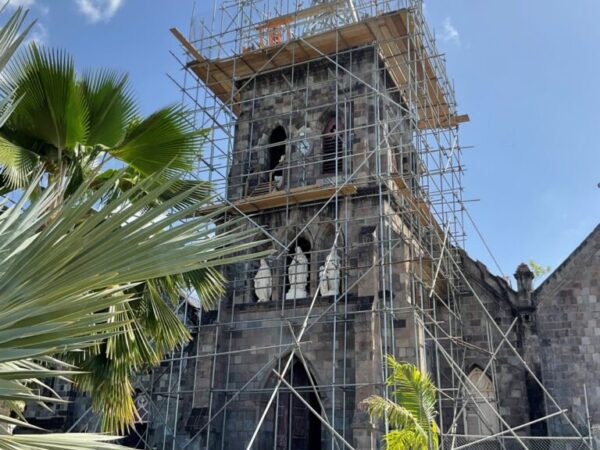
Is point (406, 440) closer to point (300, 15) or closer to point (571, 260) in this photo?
point (571, 260)

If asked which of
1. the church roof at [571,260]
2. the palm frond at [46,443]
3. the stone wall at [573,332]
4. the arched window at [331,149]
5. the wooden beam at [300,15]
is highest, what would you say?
the wooden beam at [300,15]

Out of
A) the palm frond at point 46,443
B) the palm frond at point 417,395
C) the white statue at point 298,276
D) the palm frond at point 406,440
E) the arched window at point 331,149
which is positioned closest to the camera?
the palm frond at point 46,443

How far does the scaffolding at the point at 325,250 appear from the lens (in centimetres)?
1577

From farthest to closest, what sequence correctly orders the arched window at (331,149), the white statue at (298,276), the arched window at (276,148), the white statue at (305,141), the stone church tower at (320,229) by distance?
the arched window at (276,148) < the white statue at (305,141) < the arched window at (331,149) < the white statue at (298,276) < the stone church tower at (320,229)

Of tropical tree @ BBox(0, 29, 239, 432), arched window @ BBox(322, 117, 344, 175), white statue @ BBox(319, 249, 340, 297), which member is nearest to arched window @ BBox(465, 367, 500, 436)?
white statue @ BBox(319, 249, 340, 297)

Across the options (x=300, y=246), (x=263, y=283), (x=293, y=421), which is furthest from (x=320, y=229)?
(x=293, y=421)

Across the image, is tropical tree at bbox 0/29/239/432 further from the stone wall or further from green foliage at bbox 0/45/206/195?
the stone wall

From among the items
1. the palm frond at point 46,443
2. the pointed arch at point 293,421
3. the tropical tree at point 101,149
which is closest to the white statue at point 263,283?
the pointed arch at point 293,421

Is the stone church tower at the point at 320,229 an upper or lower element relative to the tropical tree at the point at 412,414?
upper

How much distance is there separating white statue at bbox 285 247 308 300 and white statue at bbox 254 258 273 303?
546 millimetres

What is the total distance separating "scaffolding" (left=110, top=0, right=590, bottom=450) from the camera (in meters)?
15.8

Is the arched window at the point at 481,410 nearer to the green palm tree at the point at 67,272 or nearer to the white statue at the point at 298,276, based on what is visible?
the white statue at the point at 298,276

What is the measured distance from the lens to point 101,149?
29.8ft

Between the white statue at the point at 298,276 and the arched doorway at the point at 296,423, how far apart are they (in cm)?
169
